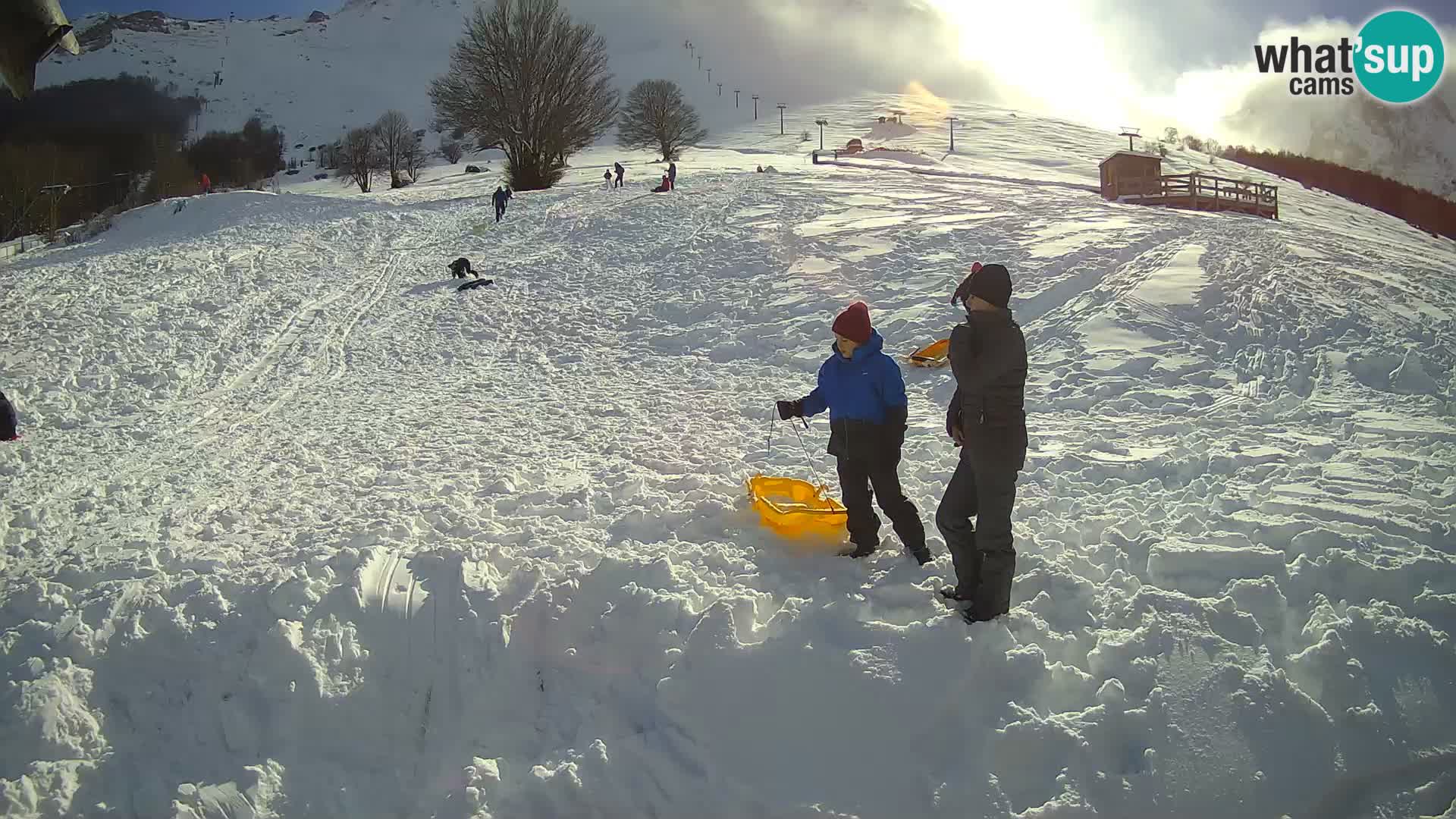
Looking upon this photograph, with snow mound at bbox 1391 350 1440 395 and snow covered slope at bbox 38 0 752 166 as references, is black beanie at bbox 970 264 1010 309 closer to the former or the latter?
snow mound at bbox 1391 350 1440 395

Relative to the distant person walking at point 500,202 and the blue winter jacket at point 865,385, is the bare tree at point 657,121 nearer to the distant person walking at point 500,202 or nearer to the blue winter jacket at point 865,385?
the distant person walking at point 500,202

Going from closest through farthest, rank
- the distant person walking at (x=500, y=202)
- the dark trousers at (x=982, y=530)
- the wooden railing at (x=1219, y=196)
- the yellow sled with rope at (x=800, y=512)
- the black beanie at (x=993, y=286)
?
the black beanie at (x=993, y=286) → the dark trousers at (x=982, y=530) → the yellow sled with rope at (x=800, y=512) → the distant person walking at (x=500, y=202) → the wooden railing at (x=1219, y=196)

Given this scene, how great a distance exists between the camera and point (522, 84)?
36.8 meters

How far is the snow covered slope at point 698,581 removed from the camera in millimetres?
3447

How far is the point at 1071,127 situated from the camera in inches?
2896

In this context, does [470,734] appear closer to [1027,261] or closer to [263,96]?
[1027,261]

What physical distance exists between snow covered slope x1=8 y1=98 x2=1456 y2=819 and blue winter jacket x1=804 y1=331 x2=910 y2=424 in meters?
0.98

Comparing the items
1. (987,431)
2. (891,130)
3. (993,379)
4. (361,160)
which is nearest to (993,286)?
(993,379)

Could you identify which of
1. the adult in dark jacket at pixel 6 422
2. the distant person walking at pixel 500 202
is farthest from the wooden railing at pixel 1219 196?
the adult in dark jacket at pixel 6 422

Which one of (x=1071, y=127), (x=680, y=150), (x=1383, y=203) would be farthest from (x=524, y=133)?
(x=1071, y=127)

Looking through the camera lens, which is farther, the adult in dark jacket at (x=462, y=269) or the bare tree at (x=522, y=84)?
the bare tree at (x=522, y=84)

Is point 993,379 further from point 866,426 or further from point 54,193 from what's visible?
point 54,193

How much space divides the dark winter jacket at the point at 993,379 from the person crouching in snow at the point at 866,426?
664mm

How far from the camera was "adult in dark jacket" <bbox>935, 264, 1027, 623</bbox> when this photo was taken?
3.83m
